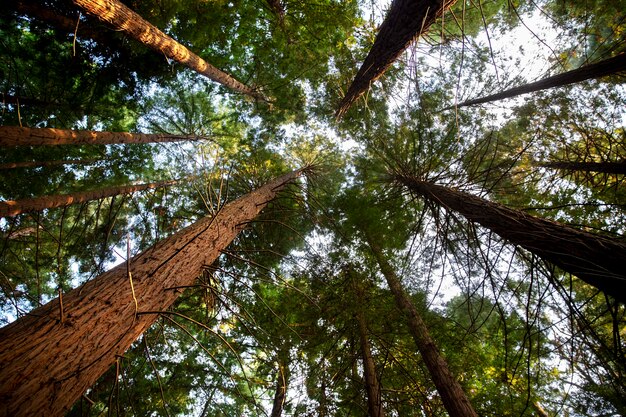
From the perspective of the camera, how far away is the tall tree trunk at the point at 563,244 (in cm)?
220

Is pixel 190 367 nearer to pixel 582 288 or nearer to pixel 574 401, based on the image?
pixel 574 401

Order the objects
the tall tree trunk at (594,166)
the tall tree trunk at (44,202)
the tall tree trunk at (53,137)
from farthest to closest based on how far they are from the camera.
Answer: the tall tree trunk at (594,166) → the tall tree trunk at (44,202) → the tall tree trunk at (53,137)

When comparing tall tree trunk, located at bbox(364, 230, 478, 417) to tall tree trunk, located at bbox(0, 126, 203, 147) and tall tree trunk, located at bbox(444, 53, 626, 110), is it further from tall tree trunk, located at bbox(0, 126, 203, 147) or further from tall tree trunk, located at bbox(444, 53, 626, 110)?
tall tree trunk, located at bbox(0, 126, 203, 147)

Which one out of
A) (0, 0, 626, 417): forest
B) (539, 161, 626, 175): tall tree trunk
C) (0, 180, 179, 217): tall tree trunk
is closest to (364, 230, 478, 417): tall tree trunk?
(0, 0, 626, 417): forest

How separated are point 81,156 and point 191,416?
8.54 m

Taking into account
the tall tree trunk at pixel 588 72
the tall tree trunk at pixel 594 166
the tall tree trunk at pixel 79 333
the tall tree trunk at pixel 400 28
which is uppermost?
the tall tree trunk at pixel 594 166

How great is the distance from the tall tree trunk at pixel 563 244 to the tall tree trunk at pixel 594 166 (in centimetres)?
383

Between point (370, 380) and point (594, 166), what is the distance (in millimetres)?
6334

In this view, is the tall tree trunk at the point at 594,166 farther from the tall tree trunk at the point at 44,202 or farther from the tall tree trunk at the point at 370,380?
the tall tree trunk at the point at 44,202

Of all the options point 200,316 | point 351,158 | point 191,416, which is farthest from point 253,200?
point 191,416

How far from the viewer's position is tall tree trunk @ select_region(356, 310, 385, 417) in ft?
12.5

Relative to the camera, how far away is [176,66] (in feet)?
26.0

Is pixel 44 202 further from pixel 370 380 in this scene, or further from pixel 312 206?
pixel 370 380

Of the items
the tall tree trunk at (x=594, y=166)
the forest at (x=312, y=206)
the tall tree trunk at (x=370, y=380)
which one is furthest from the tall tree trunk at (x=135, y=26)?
the tall tree trunk at (x=594, y=166)
